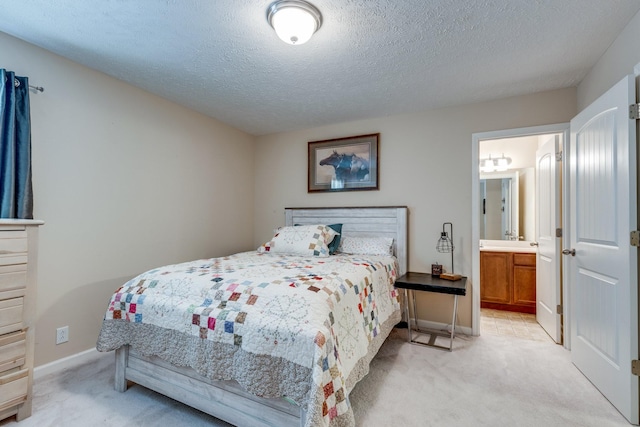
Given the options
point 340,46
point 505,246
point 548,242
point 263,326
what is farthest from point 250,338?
point 505,246

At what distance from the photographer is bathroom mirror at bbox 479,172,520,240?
165 inches

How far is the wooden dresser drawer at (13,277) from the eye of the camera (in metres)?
1.57

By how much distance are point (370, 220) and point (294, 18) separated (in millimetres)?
2275

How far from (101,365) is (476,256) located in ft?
11.5

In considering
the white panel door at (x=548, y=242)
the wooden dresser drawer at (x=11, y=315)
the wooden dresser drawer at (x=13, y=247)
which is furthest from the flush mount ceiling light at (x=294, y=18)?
the white panel door at (x=548, y=242)

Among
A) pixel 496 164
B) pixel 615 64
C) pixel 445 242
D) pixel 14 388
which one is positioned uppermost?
pixel 615 64

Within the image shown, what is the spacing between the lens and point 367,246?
319 cm

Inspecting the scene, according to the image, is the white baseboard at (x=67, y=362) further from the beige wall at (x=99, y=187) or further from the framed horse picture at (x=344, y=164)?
the framed horse picture at (x=344, y=164)

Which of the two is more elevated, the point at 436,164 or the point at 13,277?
the point at 436,164

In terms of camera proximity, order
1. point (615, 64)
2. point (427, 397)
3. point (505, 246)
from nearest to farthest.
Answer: point (427, 397) < point (615, 64) < point (505, 246)

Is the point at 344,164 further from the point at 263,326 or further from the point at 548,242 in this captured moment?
the point at 263,326

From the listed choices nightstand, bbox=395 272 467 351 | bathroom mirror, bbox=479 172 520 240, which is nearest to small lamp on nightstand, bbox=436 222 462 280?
nightstand, bbox=395 272 467 351

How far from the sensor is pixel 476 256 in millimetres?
3023

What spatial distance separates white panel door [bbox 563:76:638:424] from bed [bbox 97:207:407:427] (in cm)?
147
